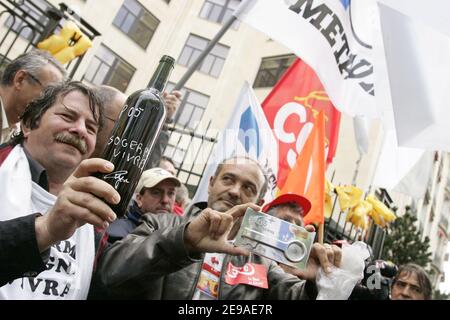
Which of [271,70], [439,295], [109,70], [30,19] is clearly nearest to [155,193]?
[30,19]

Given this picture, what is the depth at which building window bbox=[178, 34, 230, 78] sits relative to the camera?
48.0ft

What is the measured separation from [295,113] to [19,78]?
242 centimetres

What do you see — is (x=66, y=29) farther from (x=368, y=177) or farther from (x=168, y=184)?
(x=368, y=177)

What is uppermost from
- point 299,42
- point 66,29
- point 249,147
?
point 66,29

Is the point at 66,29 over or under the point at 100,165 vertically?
over

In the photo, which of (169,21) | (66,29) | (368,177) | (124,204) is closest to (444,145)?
(124,204)

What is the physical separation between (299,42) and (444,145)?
3.51 feet

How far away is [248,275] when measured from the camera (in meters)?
1.71

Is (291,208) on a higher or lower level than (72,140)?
higher

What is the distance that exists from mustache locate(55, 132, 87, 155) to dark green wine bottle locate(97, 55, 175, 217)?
0.35 metres

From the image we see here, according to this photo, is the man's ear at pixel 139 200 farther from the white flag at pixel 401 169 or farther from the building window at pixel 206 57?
the building window at pixel 206 57

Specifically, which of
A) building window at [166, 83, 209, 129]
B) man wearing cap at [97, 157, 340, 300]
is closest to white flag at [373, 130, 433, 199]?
man wearing cap at [97, 157, 340, 300]

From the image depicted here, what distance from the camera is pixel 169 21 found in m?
14.4

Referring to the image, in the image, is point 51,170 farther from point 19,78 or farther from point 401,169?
point 401,169
